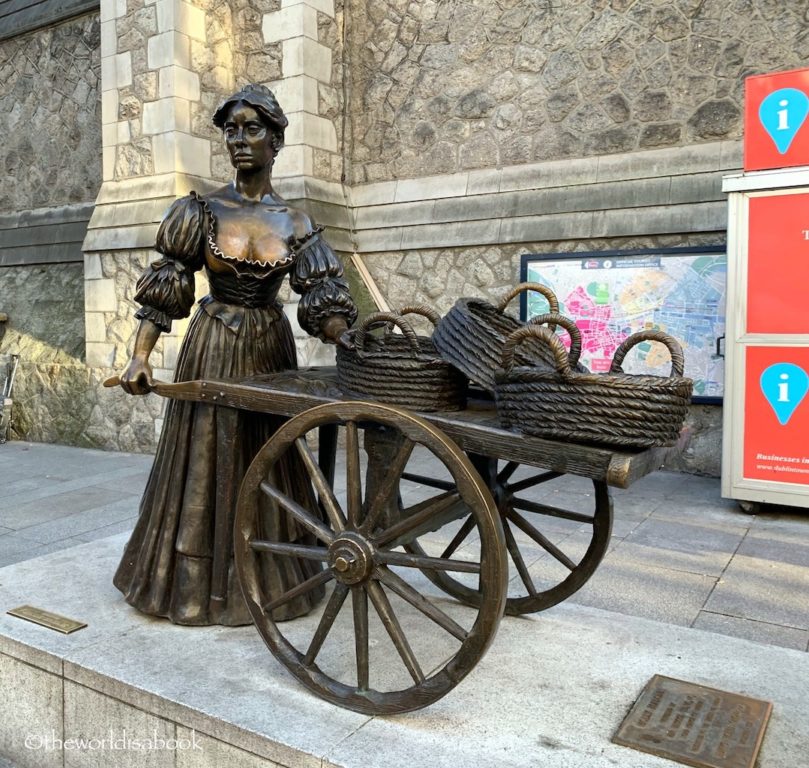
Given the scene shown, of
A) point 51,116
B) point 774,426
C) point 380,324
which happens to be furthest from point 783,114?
point 51,116

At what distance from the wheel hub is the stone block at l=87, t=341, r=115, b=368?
6.12 m

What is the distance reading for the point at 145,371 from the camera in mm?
2580

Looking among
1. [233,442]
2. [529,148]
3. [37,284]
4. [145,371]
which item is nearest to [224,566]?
[233,442]

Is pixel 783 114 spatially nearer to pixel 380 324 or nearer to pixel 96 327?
pixel 380 324

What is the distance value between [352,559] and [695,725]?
1027 mm

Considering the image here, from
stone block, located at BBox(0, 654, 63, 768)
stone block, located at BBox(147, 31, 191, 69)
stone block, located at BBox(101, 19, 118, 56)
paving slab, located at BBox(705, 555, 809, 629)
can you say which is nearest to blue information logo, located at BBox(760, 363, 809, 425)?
paving slab, located at BBox(705, 555, 809, 629)

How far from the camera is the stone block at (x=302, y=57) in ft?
22.9

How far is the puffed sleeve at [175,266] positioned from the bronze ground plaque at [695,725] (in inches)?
75.3

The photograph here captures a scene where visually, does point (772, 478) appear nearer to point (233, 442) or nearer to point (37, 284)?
point (233, 442)

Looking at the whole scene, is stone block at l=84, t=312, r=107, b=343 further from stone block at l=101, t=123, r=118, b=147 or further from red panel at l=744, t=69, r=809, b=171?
red panel at l=744, t=69, r=809, b=171

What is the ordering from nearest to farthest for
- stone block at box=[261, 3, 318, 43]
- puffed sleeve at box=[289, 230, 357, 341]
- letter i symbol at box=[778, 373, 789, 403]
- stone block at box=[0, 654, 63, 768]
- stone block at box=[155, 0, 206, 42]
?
stone block at box=[0, 654, 63, 768], puffed sleeve at box=[289, 230, 357, 341], letter i symbol at box=[778, 373, 789, 403], stone block at box=[155, 0, 206, 42], stone block at box=[261, 3, 318, 43]

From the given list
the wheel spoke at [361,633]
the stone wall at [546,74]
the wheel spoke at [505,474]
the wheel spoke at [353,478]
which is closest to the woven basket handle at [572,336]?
the wheel spoke at [353,478]

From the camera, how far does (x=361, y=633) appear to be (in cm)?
204

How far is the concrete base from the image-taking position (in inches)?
75.9
